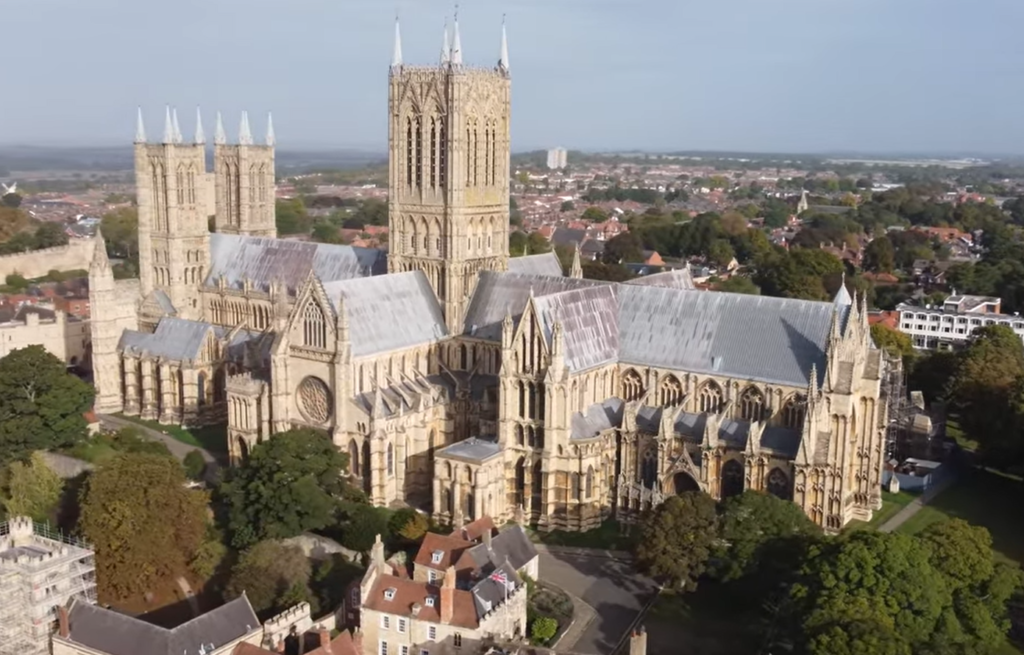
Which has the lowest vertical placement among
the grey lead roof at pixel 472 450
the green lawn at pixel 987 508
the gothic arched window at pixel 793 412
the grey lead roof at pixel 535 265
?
the green lawn at pixel 987 508

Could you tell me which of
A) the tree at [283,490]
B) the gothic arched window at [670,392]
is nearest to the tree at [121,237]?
the tree at [283,490]

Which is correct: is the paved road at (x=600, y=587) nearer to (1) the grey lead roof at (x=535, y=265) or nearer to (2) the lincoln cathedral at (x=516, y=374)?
(2) the lincoln cathedral at (x=516, y=374)

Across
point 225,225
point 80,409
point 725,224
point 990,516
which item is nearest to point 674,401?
point 990,516

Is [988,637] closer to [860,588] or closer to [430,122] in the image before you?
[860,588]

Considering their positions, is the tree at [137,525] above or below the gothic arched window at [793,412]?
below

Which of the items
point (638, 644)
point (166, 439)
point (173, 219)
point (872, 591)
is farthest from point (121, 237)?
point (872, 591)

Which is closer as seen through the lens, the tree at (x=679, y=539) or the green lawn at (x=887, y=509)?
the tree at (x=679, y=539)

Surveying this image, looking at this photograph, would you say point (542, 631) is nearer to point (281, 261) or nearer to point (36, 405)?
point (36, 405)

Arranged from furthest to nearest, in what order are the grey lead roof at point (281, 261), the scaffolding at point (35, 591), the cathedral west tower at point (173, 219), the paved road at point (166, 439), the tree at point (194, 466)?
1. the cathedral west tower at point (173, 219)
2. the grey lead roof at point (281, 261)
3. the paved road at point (166, 439)
4. the tree at point (194, 466)
5. the scaffolding at point (35, 591)
